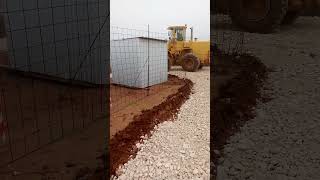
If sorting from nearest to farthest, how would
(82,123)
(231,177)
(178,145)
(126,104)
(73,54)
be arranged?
(231,177), (178,145), (82,123), (126,104), (73,54)

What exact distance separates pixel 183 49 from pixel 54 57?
7.06m

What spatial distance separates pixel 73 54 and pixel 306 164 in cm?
744

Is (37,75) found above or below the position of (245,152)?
above

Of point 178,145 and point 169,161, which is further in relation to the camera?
point 178,145

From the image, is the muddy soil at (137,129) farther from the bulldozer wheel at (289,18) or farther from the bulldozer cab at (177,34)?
the bulldozer cab at (177,34)

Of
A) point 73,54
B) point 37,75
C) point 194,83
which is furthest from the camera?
point 194,83

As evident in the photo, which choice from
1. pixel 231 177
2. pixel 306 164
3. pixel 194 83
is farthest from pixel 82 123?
pixel 194 83

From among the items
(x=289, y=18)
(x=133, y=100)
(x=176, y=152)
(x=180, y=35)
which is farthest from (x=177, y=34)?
(x=176, y=152)

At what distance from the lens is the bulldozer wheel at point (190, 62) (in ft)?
52.1

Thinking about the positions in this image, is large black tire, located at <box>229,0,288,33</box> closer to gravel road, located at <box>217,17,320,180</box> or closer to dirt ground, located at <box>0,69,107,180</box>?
gravel road, located at <box>217,17,320,180</box>

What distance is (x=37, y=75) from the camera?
11.4m

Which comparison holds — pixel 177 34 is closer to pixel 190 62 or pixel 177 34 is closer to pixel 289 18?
pixel 190 62

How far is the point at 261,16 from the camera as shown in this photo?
10.2 m

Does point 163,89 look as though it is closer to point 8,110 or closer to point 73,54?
point 73,54
